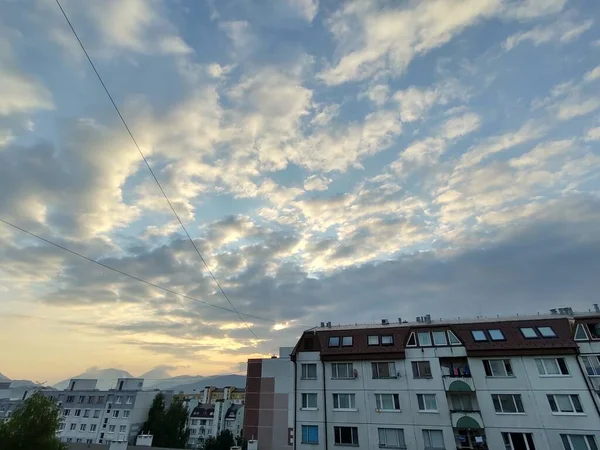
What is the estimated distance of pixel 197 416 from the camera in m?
92.0

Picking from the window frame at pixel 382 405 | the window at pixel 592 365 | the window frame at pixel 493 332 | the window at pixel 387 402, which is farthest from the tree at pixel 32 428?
the window at pixel 592 365

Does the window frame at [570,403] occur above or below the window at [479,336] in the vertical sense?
below

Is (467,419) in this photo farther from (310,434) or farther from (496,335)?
(310,434)

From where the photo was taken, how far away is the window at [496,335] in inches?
1243

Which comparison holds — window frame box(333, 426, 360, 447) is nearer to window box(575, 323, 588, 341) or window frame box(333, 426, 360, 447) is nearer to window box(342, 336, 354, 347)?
window box(342, 336, 354, 347)

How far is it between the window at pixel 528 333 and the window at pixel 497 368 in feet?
10.3

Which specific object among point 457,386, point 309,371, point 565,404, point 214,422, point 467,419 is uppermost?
point 309,371

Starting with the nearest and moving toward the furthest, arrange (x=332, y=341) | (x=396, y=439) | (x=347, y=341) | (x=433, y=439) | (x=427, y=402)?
(x=433, y=439), (x=396, y=439), (x=427, y=402), (x=347, y=341), (x=332, y=341)

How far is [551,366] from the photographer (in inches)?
1143

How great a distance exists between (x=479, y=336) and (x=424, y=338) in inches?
214

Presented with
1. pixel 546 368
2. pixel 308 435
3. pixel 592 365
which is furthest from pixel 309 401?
pixel 592 365

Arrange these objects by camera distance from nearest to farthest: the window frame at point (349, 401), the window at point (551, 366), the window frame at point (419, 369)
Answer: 1. the window at point (551, 366)
2. the window frame at point (419, 369)
3. the window frame at point (349, 401)

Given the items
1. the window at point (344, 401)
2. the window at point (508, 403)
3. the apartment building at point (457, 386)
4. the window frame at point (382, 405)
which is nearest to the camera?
the apartment building at point (457, 386)

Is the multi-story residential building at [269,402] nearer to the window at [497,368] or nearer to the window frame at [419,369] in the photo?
the window frame at [419,369]
